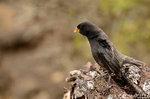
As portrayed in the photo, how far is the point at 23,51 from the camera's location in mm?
14148

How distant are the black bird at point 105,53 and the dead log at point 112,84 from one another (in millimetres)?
124

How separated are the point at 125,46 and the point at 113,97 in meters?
4.12

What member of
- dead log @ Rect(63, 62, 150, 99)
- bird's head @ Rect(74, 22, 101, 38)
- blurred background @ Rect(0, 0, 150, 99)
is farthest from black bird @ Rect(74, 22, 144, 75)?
blurred background @ Rect(0, 0, 150, 99)

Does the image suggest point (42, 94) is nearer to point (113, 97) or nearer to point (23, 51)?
point (23, 51)

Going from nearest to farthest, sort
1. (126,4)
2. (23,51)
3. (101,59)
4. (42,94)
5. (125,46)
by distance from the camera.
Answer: (101,59) < (126,4) < (125,46) < (42,94) < (23,51)

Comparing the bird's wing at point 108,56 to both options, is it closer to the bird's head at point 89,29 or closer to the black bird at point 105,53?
the black bird at point 105,53

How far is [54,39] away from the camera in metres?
14.8

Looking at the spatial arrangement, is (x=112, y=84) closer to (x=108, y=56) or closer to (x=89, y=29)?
(x=108, y=56)

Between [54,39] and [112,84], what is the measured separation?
10411mm

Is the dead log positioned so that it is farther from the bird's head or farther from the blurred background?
the blurred background

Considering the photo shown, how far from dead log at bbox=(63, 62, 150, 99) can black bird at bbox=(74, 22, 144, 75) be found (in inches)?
4.9

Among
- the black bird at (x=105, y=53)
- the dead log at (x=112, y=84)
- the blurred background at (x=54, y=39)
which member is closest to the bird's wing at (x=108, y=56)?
the black bird at (x=105, y=53)

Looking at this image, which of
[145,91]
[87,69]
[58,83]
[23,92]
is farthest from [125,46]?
[23,92]

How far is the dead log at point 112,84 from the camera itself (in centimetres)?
436
